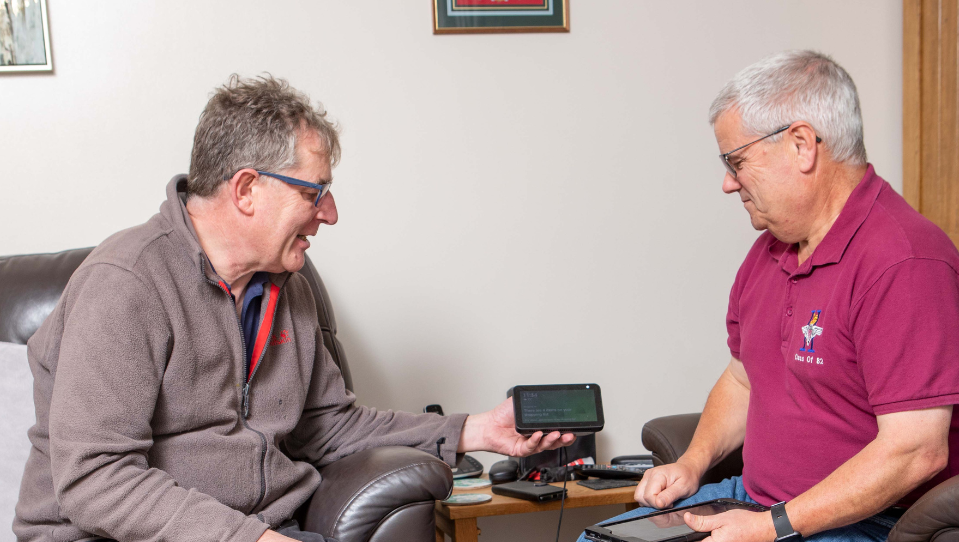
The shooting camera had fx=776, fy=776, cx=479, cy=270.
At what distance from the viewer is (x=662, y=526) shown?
4.15ft

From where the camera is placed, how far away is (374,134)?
2.25 metres

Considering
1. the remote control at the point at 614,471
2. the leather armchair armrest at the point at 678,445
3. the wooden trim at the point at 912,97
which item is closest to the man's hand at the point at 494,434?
the leather armchair armrest at the point at 678,445

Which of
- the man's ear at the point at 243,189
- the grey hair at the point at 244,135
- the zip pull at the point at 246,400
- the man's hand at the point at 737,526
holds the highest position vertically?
the grey hair at the point at 244,135

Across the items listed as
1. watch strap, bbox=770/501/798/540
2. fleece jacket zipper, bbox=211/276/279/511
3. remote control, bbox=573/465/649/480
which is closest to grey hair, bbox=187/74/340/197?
Result: fleece jacket zipper, bbox=211/276/279/511

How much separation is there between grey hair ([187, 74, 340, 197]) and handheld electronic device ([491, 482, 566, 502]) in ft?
3.42

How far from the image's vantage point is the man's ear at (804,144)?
49.0 inches

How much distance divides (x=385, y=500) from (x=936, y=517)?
0.85 meters

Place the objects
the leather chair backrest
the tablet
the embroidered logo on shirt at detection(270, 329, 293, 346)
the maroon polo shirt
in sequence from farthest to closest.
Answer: the leather chair backrest, the embroidered logo on shirt at detection(270, 329, 293, 346), the tablet, the maroon polo shirt

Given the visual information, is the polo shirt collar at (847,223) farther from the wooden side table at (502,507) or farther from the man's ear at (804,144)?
the wooden side table at (502,507)

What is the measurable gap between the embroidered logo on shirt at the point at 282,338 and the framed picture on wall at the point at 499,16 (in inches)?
44.5

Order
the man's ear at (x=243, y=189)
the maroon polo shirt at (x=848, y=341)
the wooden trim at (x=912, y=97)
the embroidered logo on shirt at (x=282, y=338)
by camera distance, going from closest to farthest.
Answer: the maroon polo shirt at (x=848, y=341) → the man's ear at (x=243, y=189) → the embroidered logo on shirt at (x=282, y=338) → the wooden trim at (x=912, y=97)

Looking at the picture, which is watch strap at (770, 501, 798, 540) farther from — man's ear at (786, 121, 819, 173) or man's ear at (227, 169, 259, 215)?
man's ear at (227, 169, 259, 215)

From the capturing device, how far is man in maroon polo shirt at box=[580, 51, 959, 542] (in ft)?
3.60

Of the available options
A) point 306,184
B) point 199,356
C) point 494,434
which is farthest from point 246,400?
point 494,434
